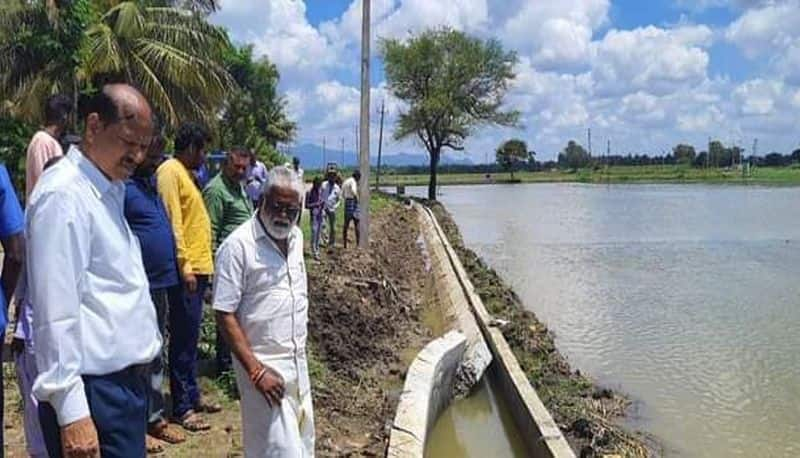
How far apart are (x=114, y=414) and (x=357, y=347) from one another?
5.78 metres

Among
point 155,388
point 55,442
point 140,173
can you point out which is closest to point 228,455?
point 155,388

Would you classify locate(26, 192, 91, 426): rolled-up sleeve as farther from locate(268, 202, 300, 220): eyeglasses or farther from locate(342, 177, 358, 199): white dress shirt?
locate(342, 177, 358, 199): white dress shirt

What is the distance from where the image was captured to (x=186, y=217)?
5.04m

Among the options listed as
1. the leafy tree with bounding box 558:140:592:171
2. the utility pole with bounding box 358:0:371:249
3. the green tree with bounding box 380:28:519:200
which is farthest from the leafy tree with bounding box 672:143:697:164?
the utility pole with bounding box 358:0:371:249

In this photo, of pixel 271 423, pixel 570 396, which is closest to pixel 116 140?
pixel 271 423

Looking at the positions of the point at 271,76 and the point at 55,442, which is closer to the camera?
the point at 55,442

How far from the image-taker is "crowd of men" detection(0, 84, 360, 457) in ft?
7.59

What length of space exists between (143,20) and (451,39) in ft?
105

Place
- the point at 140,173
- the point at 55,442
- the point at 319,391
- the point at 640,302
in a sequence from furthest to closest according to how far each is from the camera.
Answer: the point at 640,302, the point at 319,391, the point at 140,173, the point at 55,442

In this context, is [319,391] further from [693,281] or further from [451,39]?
[451,39]

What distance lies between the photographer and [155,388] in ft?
15.6

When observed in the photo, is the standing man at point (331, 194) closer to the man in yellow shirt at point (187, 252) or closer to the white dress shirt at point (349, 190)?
the white dress shirt at point (349, 190)

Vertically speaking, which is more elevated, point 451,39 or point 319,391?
point 451,39

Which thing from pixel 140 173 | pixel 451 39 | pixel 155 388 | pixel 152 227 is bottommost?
pixel 155 388
